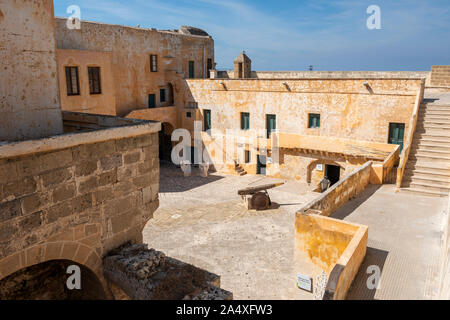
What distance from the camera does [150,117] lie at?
24.1 metres

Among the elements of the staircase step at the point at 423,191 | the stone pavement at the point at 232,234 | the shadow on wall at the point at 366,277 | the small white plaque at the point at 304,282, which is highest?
the staircase step at the point at 423,191

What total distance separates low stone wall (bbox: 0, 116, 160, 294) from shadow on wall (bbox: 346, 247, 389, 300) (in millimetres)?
3970

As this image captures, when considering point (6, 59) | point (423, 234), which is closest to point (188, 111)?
point (423, 234)

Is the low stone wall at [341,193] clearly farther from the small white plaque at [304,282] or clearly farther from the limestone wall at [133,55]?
the limestone wall at [133,55]

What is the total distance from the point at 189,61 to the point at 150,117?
20.6 feet

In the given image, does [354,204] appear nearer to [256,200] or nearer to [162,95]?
[256,200]

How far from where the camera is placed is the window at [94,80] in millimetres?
19312

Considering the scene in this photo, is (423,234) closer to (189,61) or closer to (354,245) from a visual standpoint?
(354,245)

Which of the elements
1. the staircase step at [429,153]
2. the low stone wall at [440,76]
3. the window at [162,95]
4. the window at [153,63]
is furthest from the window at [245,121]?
the low stone wall at [440,76]

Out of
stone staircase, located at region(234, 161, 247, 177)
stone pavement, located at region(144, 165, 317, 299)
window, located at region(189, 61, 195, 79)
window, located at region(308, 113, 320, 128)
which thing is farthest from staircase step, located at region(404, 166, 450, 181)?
window, located at region(189, 61, 195, 79)

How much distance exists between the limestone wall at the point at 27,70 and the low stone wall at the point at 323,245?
5433 millimetres

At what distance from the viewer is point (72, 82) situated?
18359mm

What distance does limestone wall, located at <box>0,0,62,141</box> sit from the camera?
3.96 m

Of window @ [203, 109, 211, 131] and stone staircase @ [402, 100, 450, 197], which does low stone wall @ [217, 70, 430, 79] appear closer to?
window @ [203, 109, 211, 131]
